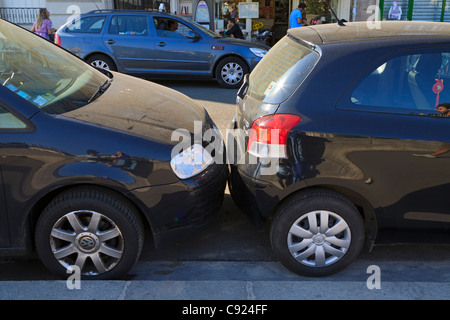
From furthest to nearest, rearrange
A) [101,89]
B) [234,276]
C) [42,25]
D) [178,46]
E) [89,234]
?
1. [42,25]
2. [178,46]
3. [101,89]
4. [234,276]
5. [89,234]

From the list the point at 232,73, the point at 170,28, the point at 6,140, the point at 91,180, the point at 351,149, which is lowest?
the point at 232,73

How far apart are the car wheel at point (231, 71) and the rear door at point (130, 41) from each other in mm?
1438

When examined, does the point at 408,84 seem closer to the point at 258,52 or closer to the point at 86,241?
the point at 86,241

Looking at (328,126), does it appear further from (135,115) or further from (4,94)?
(4,94)

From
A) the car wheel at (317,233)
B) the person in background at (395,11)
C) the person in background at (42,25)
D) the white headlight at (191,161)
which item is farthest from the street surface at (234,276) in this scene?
the person in background at (395,11)

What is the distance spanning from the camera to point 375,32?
3527 mm

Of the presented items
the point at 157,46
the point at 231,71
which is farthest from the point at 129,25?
the point at 231,71

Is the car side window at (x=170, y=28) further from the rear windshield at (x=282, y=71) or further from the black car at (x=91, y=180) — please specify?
the black car at (x=91, y=180)

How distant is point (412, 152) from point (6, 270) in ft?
9.78

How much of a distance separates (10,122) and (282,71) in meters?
1.85

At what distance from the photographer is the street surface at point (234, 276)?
3.02 m

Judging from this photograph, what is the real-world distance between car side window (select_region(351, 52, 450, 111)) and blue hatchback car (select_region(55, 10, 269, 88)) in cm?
706

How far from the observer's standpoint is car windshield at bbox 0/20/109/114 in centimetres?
333

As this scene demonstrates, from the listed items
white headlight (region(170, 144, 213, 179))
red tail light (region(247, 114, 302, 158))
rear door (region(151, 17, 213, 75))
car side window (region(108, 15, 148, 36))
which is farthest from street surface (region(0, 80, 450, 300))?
car side window (region(108, 15, 148, 36))
